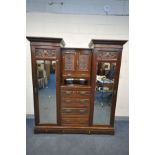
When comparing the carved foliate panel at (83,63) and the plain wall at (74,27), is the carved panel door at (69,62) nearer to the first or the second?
the carved foliate panel at (83,63)

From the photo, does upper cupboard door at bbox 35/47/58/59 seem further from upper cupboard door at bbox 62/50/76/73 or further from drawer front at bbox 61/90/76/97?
drawer front at bbox 61/90/76/97

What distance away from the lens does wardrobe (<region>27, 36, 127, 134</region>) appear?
3449 mm

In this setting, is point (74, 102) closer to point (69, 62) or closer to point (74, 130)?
point (74, 130)

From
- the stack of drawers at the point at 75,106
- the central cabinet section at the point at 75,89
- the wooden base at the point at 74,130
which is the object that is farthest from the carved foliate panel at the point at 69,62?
the wooden base at the point at 74,130

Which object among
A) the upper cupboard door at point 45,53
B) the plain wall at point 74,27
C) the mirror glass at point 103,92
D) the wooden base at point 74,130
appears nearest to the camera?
the upper cupboard door at point 45,53

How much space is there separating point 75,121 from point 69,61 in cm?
129

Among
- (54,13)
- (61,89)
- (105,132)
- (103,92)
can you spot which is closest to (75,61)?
(61,89)

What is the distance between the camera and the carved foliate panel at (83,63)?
3588 millimetres

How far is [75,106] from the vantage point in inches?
142

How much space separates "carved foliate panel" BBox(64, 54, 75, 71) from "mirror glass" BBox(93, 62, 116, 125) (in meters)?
0.54

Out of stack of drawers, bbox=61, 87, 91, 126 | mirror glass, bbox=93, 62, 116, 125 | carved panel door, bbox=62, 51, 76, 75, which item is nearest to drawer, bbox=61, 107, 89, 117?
stack of drawers, bbox=61, 87, 91, 126

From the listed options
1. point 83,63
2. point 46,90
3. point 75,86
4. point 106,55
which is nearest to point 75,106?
point 75,86
